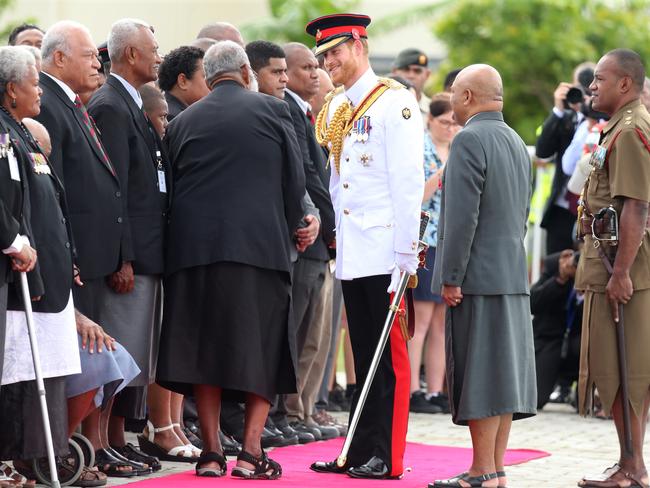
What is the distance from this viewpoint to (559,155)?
11.2 metres

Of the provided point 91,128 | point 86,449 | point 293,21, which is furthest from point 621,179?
point 293,21

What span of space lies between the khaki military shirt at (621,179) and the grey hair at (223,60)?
1.89m

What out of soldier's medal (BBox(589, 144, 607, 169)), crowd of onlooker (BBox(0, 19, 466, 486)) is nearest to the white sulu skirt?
crowd of onlooker (BBox(0, 19, 466, 486))

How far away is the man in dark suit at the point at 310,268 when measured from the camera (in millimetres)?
8703

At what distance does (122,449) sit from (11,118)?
1946 mm

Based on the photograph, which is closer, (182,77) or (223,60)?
(223,60)

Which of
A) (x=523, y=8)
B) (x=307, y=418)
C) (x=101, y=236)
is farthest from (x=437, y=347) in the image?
(x=523, y=8)

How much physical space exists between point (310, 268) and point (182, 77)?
54.4 inches

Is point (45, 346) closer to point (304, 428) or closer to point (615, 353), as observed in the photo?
point (304, 428)

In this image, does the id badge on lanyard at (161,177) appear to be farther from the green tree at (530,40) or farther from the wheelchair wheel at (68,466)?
the green tree at (530,40)

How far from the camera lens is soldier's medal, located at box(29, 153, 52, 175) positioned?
6.61 metres

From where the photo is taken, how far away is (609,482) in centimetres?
739

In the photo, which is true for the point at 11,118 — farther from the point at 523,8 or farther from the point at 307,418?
the point at 523,8

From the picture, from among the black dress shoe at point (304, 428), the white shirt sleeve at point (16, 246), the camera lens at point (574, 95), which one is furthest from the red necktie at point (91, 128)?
the camera lens at point (574, 95)
